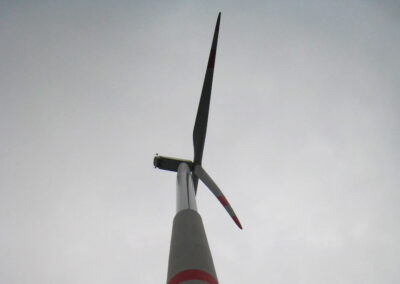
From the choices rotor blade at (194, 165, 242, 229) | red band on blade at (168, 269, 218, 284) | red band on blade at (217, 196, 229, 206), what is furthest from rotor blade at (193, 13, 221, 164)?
red band on blade at (168, 269, 218, 284)

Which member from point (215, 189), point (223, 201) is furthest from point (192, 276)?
point (215, 189)

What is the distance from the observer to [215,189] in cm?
1705

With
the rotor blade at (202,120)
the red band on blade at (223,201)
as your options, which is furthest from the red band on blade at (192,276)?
the rotor blade at (202,120)

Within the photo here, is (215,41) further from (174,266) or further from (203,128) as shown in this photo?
(174,266)

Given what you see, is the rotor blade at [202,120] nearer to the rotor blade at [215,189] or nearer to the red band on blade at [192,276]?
the rotor blade at [215,189]

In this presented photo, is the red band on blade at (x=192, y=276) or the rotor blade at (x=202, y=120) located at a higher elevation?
the rotor blade at (x=202, y=120)

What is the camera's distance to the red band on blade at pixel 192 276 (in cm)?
585

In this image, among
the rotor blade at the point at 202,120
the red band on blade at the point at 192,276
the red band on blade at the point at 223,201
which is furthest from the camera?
the rotor blade at the point at 202,120

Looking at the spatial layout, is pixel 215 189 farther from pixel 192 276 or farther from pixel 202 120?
pixel 192 276

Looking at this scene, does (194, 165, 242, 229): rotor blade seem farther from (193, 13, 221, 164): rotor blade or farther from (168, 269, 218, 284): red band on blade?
(168, 269, 218, 284): red band on blade

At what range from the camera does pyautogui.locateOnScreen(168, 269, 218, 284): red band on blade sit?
585 centimetres

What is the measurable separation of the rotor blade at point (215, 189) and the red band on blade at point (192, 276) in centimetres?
1033

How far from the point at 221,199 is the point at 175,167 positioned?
5318 millimetres

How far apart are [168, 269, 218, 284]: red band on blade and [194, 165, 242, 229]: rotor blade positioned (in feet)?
33.9
